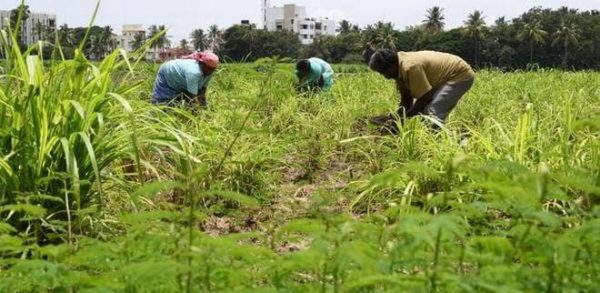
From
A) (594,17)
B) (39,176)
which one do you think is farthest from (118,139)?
(594,17)

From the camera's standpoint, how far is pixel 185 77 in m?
5.65

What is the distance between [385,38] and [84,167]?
58.5m

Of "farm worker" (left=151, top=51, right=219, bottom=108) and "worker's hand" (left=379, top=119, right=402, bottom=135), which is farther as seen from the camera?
"farm worker" (left=151, top=51, right=219, bottom=108)

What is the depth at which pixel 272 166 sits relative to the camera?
4379 millimetres

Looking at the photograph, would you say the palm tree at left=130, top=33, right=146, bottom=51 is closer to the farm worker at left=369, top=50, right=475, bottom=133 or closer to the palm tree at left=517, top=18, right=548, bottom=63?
the farm worker at left=369, top=50, right=475, bottom=133

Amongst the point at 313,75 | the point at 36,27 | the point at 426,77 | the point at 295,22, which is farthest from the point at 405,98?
the point at 295,22

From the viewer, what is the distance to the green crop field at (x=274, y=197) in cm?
144

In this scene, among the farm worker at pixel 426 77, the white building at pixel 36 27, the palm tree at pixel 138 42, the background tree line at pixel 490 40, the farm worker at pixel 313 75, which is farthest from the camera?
the background tree line at pixel 490 40

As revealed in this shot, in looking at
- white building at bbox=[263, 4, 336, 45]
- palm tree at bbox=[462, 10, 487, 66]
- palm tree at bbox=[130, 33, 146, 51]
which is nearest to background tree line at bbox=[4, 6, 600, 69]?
palm tree at bbox=[462, 10, 487, 66]

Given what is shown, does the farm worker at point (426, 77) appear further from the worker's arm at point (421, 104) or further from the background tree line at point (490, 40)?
the background tree line at point (490, 40)

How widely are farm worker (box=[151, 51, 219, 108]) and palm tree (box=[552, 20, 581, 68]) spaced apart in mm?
51082

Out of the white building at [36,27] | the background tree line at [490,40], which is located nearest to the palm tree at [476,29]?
the background tree line at [490,40]

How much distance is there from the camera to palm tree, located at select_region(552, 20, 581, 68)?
173 feet

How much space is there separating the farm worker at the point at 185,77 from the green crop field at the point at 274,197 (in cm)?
38
